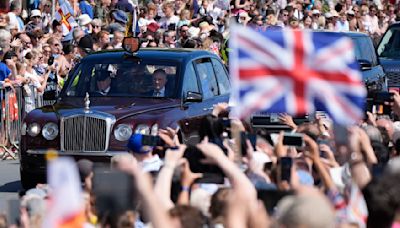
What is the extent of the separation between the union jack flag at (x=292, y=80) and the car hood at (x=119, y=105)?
660 centimetres

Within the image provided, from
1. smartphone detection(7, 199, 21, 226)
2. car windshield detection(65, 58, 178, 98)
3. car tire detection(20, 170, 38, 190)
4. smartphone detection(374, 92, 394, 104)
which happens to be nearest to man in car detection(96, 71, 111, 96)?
car windshield detection(65, 58, 178, 98)

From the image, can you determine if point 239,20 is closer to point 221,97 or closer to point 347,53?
point 221,97

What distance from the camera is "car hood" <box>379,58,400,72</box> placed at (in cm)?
2448

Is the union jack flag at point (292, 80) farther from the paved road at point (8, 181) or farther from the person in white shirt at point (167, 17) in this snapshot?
the person in white shirt at point (167, 17)

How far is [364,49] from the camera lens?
23.4 metres

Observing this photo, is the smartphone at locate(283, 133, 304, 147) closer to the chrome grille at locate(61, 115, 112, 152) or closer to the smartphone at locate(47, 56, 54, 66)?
the chrome grille at locate(61, 115, 112, 152)

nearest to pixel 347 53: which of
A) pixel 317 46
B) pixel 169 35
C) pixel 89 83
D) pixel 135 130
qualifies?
pixel 317 46

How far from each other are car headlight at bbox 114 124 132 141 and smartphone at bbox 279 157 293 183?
21.4 feet

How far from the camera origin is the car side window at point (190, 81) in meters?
16.3

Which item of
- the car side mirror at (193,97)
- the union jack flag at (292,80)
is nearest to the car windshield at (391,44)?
the car side mirror at (193,97)

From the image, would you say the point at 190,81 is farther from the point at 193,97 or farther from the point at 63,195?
the point at 63,195

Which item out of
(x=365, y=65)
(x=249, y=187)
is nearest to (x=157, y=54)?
(x=365, y=65)

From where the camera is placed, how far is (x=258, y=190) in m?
8.39

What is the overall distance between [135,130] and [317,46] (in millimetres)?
6400
